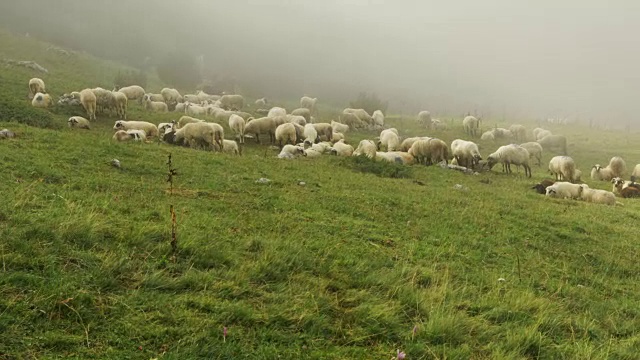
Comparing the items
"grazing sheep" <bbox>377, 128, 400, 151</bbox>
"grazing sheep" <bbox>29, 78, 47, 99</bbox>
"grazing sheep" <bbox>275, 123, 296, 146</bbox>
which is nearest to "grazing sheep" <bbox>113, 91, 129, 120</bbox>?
"grazing sheep" <bbox>29, 78, 47, 99</bbox>

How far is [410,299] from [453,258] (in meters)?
2.78

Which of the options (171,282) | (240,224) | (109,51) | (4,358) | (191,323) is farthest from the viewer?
(109,51)

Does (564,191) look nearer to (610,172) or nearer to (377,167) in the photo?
(377,167)

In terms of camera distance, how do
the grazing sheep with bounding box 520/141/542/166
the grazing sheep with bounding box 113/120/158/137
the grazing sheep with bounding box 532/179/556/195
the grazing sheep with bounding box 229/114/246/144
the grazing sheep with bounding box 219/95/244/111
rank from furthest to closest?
the grazing sheep with bounding box 219/95/244/111
the grazing sheep with bounding box 520/141/542/166
the grazing sheep with bounding box 229/114/246/144
the grazing sheep with bounding box 113/120/158/137
the grazing sheep with bounding box 532/179/556/195

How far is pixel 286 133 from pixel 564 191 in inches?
551

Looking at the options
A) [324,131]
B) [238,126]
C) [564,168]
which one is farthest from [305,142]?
[564,168]

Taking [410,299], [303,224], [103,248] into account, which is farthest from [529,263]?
[103,248]

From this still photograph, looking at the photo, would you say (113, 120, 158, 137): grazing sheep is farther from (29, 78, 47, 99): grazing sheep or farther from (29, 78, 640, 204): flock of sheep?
(29, 78, 47, 99): grazing sheep

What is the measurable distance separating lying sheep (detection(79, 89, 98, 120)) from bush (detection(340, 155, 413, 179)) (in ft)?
44.3

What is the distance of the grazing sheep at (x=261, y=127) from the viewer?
2455cm

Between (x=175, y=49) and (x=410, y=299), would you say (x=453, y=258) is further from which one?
(x=175, y=49)

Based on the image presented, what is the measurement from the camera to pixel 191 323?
4.70 metres

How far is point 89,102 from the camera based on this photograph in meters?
22.5

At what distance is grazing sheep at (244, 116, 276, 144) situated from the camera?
24.5 metres
